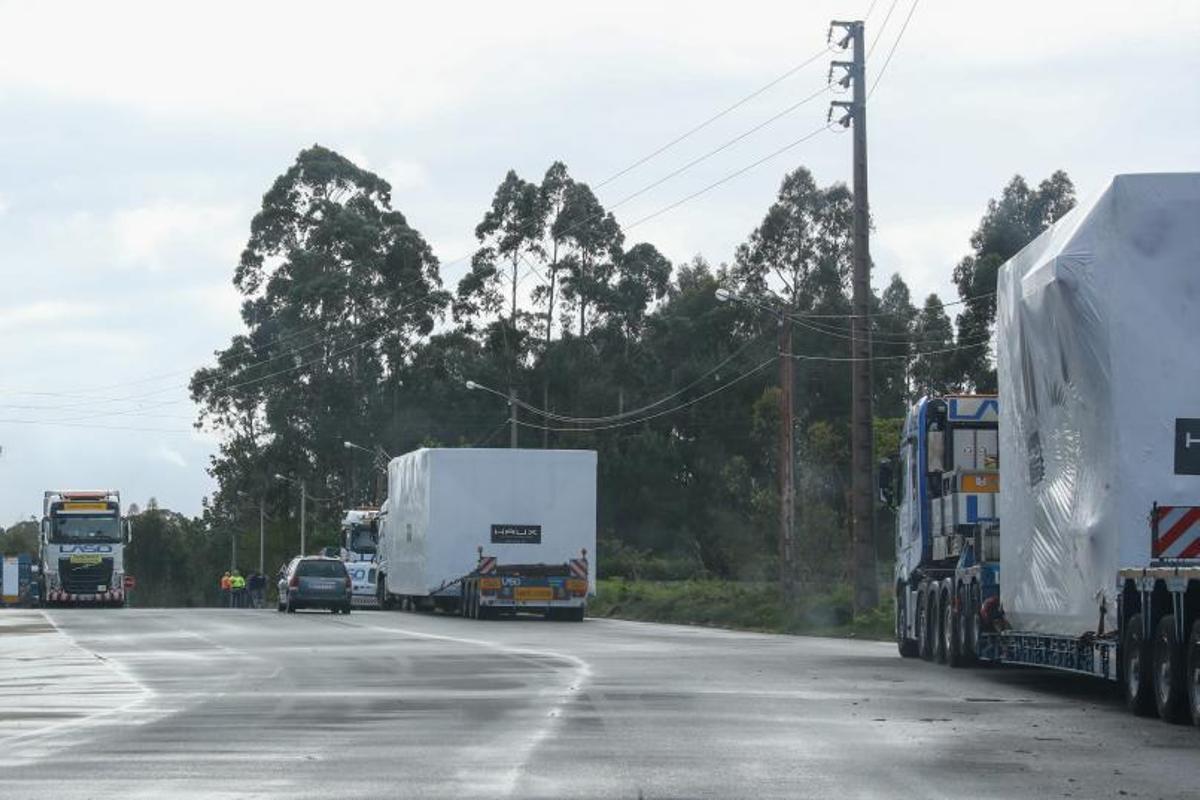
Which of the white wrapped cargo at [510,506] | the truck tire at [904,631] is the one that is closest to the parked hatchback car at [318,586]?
the white wrapped cargo at [510,506]

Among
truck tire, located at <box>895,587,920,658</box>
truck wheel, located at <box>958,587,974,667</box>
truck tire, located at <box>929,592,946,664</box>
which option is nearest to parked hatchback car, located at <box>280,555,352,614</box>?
truck tire, located at <box>895,587,920,658</box>

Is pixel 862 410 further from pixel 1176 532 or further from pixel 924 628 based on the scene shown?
pixel 1176 532

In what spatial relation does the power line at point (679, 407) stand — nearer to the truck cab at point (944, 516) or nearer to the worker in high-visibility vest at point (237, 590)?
the worker in high-visibility vest at point (237, 590)

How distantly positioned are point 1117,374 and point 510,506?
31.6m

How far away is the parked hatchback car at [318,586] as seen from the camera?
189ft

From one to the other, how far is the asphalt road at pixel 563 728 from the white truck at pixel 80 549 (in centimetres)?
3910

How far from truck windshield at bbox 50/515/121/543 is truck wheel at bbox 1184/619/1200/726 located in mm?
56090

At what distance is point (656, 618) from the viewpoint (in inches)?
2130

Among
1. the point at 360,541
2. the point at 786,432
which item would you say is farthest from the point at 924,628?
the point at 360,541

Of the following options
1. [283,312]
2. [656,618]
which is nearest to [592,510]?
[656,618]

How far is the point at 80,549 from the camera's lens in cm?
6931

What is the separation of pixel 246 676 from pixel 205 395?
6682 centimetres

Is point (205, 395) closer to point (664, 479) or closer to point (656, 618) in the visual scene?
point (664, 479)

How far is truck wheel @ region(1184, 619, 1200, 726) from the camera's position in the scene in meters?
16.3
